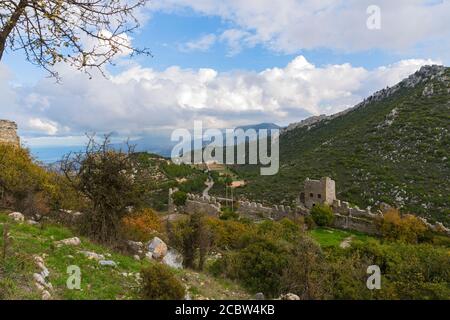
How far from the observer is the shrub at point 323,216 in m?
36.3

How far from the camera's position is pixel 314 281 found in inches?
430

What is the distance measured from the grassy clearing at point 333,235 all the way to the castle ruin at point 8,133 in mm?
22202

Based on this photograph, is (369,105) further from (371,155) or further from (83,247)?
(83,247)

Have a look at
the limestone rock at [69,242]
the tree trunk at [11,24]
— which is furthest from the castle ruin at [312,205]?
the tree trunk at [11,24]

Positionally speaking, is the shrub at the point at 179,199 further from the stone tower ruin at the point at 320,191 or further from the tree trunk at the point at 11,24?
the tree trunk at the point at 11,24

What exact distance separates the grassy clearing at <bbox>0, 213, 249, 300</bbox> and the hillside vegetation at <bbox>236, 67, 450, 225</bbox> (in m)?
30.7

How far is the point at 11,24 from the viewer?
6.68 metres

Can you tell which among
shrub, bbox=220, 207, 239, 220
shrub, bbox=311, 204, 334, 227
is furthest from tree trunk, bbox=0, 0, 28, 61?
shrub, bbox=311, 204, 334, 227

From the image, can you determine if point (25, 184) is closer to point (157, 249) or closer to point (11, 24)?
point (157, 249)

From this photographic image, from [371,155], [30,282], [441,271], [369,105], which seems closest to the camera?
[30,282]

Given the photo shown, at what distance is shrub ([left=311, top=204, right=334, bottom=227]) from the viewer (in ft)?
119

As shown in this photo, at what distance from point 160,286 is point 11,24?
16.9ft
